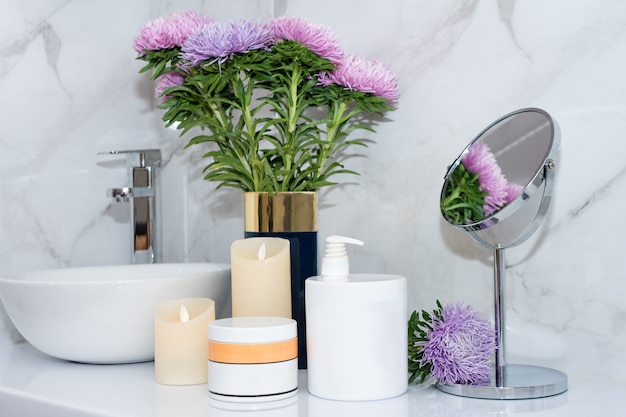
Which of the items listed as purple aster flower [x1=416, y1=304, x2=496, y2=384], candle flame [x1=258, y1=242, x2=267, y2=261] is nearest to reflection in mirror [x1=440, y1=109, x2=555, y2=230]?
purple aster flower [x1=416, y1=304, x2=496, y2=384]

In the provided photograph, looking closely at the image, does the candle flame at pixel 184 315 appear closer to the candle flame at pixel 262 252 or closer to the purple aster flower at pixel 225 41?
the candle flame at pixel 262 252

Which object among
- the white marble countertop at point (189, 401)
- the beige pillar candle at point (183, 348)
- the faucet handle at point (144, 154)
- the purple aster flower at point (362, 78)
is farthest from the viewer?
the faucet handle at point (144, 154)

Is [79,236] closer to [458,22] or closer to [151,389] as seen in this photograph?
[151,389]

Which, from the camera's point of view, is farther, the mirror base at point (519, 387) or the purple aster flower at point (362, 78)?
the purple aster flower at point (362, 78)

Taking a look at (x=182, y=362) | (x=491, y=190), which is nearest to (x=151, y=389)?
(x=182, y=362)

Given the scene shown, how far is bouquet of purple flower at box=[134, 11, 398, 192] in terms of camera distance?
3.05 feet

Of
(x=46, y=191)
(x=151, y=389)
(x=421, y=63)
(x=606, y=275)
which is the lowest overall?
(x=151, y=389)

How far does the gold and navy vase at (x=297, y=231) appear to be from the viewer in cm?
92

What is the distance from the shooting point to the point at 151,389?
85 centimetres

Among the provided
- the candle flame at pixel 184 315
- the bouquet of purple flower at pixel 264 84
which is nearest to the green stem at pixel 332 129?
the bouquet of purple flower at pixel 264 84

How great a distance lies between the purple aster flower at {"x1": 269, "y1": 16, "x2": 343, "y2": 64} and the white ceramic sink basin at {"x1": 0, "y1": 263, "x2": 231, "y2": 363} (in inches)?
12.4

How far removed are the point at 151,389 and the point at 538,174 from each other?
Result: 1.58 ft

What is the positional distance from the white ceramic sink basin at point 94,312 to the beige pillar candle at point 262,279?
0.33ft

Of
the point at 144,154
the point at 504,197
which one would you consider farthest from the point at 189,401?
the point at 144,154
